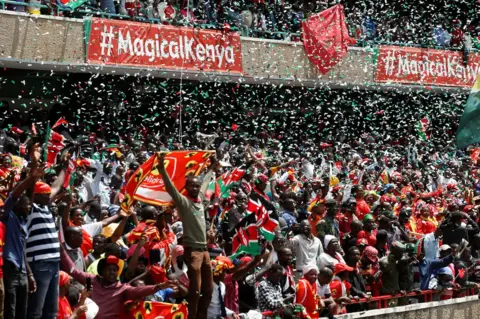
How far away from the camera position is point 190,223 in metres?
8.70

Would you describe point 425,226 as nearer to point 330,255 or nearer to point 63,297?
point 330,255

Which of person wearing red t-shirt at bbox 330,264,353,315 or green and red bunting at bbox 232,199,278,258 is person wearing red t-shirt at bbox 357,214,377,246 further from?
green and red bunting at bbox 232,199,278,258

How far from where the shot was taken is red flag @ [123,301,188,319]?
323 inches

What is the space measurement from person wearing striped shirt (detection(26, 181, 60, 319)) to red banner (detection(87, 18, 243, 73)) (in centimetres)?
1057

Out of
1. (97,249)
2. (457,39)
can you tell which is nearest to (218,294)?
(97,249)

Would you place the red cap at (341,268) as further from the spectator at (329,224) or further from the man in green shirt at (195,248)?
the man in green shirt at (195,248)

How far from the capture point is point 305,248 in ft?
36.6

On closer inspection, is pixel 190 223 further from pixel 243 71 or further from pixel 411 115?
pixel 411 115

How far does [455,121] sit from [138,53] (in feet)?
35.9

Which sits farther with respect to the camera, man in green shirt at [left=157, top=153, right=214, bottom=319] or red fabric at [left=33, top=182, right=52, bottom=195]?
man in green shirt at [left=157, top=153, right=214, bottom=319]

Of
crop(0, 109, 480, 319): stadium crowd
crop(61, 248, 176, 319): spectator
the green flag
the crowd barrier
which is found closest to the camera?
crop(0, 109, 480, 319): stadium crowd

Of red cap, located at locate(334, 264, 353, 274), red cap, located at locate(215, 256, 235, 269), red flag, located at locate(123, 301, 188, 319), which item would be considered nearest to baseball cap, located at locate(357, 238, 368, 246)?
red cap, located at locate(334, 264, 353, 274)

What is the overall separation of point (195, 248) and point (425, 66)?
17022 millimetres

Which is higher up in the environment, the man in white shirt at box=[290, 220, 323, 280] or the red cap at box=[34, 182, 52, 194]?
the red cap at box=[34, 182, 52, 194]
